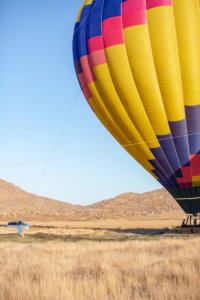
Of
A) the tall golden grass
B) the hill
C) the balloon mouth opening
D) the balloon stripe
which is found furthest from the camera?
the hill

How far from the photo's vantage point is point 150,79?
18609 millimetres

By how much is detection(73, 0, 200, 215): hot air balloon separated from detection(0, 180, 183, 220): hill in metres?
51.3

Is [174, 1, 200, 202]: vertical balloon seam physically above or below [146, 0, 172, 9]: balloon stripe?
below

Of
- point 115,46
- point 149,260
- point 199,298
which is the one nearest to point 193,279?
point 199,298

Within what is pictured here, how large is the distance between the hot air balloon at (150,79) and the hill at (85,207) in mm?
51301

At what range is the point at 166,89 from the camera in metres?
18.6

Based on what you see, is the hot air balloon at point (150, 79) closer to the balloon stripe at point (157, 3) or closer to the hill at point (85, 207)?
the balloon stripe at point (157, 3)

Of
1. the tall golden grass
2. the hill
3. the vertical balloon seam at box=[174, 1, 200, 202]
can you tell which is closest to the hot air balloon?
the vertical balloon seam at box=[174, 1, 200, 202]

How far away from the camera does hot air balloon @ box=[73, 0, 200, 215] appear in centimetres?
1770

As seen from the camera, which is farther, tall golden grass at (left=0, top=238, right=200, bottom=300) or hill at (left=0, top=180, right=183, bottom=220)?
hill at (left=0, top=180, right=183, bottom=220)

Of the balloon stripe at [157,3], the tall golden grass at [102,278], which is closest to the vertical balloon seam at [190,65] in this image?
the balloon stripe at [157,3]

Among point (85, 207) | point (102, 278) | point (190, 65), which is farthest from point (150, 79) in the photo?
point (85, 207)

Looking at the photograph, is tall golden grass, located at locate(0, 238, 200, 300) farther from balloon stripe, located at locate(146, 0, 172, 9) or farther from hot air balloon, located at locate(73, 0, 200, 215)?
balloon stripe, located at locate(146, 0, 172, 9)

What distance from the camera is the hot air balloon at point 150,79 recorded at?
1770 cm
